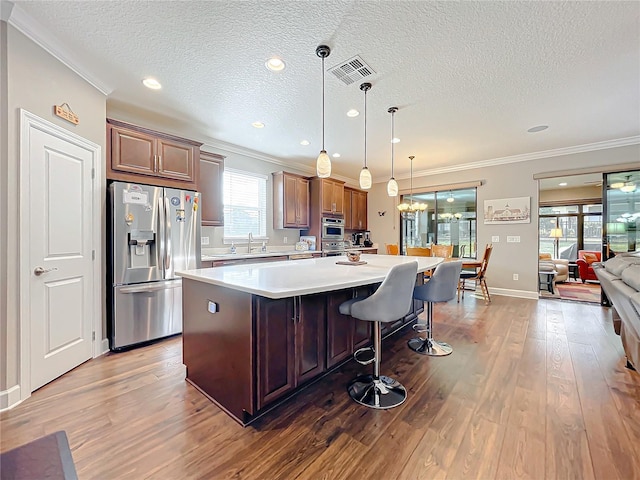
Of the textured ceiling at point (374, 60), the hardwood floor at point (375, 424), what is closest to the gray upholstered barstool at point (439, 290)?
the hardwood floor at point (375, 424)

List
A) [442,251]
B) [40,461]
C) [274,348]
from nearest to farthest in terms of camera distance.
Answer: [40,461], [274,348], [442,251]

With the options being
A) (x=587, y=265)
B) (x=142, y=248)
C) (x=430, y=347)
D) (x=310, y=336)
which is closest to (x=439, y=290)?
(x=430, y=347)

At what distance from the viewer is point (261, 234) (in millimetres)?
5023

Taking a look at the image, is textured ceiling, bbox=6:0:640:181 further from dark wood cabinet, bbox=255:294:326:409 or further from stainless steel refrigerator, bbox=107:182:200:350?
dark wood cabinet, bbox=255:294:326:409

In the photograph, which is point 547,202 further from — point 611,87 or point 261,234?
point 261,234

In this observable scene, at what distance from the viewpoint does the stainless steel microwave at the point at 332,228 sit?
5.55m

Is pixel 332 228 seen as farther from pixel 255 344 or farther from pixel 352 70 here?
pixel 255 344

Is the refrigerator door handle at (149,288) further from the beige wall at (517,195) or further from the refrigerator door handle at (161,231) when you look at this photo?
the beige wall at (517,195)

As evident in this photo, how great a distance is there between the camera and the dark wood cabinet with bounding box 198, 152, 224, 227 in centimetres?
384

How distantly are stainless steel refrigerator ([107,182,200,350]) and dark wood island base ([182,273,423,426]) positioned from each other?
1.04 m

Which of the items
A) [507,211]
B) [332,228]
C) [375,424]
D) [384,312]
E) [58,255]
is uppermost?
[507,211]

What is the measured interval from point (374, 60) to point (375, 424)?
276cm

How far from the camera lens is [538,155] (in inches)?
193

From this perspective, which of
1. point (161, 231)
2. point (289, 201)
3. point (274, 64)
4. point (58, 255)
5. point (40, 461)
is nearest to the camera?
point (40, 461)
